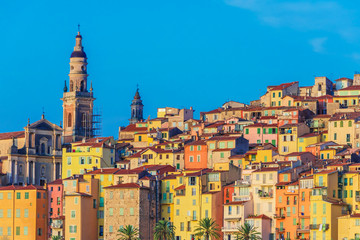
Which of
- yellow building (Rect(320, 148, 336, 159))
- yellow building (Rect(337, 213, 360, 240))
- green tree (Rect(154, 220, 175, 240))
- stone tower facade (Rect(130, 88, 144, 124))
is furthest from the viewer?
stone tower facade (Rect(130, 88, 144, 124))

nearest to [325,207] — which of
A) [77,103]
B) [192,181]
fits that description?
[192,181]

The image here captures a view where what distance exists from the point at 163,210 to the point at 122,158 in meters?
17.1

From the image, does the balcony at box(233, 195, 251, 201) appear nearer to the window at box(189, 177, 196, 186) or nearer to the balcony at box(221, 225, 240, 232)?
the balcony at box(221, 225, 240, 232)

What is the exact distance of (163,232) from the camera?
325 ft

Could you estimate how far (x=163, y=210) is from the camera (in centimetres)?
10350

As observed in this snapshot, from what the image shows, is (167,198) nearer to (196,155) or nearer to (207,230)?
(207,230)

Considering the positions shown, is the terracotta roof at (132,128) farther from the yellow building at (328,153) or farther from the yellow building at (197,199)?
the yellow building at (328,153)

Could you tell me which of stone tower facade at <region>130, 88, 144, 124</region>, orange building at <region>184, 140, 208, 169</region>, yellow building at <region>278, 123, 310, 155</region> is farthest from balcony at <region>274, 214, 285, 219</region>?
stone tower facade at <region>130, 88, 144, 124</region>

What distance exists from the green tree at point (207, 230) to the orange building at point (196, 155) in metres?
13.1

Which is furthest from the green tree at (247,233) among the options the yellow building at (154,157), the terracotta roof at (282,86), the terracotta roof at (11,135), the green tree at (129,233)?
the terracotta roof at (11,135)

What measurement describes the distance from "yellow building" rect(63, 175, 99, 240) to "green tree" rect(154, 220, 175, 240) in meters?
6.49

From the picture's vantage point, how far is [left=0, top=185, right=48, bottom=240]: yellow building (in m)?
107

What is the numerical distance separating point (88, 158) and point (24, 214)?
11.7 meters

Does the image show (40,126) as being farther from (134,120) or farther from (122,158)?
(134,120)
